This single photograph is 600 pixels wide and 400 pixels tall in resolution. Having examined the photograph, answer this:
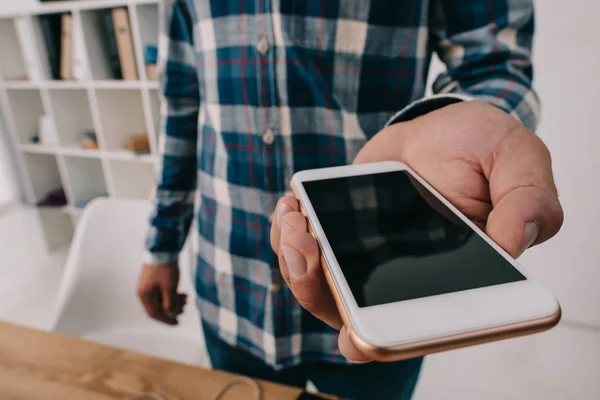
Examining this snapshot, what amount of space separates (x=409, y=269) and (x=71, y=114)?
85.2 inches

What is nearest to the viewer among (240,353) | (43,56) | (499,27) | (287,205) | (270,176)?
(287,205)

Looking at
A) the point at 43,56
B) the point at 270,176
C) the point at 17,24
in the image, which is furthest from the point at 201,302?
the point at 17,24

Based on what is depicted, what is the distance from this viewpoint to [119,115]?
1807 mm

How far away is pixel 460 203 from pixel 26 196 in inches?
101

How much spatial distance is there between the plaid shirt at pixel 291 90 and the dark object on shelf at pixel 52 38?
5.01 feet

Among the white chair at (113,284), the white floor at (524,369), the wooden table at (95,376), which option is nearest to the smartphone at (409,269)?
the wooden table at (95,376)

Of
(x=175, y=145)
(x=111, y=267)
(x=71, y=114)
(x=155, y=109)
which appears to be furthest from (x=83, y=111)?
(x=175, y=145)

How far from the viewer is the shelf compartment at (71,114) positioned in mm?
1883

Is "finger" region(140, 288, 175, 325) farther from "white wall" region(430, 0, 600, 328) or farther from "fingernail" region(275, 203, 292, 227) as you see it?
"white wall" region(430, 0, 600, 328)

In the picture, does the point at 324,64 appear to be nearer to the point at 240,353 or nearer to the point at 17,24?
the point at 240,353

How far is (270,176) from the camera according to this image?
1.86ft

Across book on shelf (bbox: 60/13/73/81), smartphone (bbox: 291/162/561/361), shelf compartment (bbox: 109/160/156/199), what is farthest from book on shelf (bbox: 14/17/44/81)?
smartphone (bbox: 291/162/561/361)

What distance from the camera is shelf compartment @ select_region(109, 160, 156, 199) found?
6.11 ft

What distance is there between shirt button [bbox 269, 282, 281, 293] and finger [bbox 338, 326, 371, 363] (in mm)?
330
